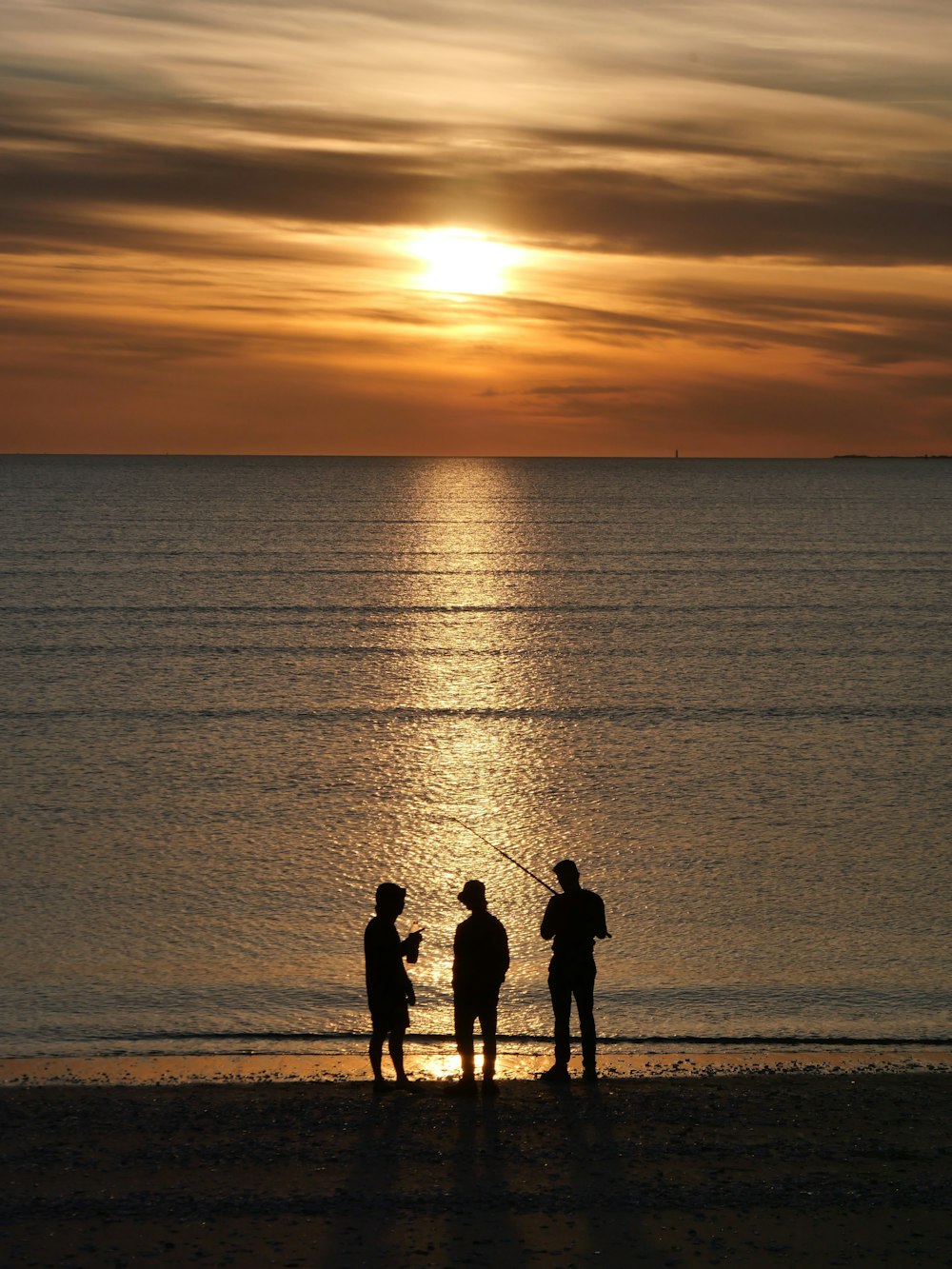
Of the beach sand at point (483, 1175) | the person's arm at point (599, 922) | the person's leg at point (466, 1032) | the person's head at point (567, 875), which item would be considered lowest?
the beach sand at point (483, 1175)

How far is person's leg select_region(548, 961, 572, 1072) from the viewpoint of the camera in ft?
39.3

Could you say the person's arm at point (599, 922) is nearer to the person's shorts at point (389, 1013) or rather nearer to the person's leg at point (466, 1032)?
the person's leg at point (466, 1032)

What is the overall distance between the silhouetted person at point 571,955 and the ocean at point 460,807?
8.51 ft

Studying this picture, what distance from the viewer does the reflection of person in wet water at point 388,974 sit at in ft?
36.8

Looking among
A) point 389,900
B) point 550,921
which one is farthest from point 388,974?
point 550,921

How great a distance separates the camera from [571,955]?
11.9 meters

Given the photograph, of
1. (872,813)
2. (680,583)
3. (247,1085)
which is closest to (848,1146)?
(247,1085)

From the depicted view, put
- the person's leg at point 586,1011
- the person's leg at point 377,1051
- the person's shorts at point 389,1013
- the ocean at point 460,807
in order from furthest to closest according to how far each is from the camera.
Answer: the ocean at point 460,807
the person's leg at point 586,1011
the person's leg at point 377,1051
the person's shorts at point 389,1013

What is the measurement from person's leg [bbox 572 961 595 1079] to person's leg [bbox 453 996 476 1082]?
0.95 m

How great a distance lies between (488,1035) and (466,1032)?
19cm

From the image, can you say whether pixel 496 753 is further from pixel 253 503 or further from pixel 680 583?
pixel 253 503

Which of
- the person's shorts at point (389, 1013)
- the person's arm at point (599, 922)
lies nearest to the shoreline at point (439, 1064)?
the person's shorts at point (389, 1013)

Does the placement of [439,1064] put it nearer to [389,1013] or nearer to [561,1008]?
[561,1008]

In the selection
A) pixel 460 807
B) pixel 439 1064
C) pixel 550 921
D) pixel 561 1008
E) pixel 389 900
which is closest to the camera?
pixel 389 900
